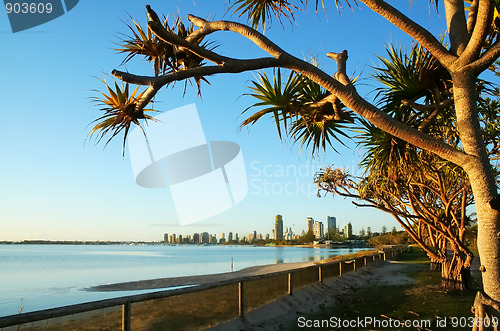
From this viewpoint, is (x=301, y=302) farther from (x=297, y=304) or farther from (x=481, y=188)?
(x=481, y=188)

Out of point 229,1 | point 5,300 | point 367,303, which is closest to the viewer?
point 229,1

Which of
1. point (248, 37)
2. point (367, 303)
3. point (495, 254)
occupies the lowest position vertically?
point (367, 303)

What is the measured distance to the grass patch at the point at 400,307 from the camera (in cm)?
837

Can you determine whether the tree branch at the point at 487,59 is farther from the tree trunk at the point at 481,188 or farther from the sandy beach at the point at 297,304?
the sandy beach at the point at 297,304

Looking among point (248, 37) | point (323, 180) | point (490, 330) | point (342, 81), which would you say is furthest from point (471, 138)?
point (323, 180)

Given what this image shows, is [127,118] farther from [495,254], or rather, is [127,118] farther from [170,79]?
[495,254]

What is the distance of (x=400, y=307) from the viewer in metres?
9.88

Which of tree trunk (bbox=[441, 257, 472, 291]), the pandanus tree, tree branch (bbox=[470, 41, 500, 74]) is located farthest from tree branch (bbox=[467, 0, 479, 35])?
tree trunk (bbox=[441, 257, 472, 291])

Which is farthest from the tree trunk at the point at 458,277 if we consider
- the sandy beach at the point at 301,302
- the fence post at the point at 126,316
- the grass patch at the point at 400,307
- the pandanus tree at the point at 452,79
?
the fence post at the point at 126,316

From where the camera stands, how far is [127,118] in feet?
17.0

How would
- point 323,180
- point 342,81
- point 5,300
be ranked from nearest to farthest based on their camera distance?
point 342,81 < point 323,180 < point 5,300

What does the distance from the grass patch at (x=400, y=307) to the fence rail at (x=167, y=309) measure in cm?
107

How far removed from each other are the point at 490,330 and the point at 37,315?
15.8ft

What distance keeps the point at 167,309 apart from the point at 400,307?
21.0ft
